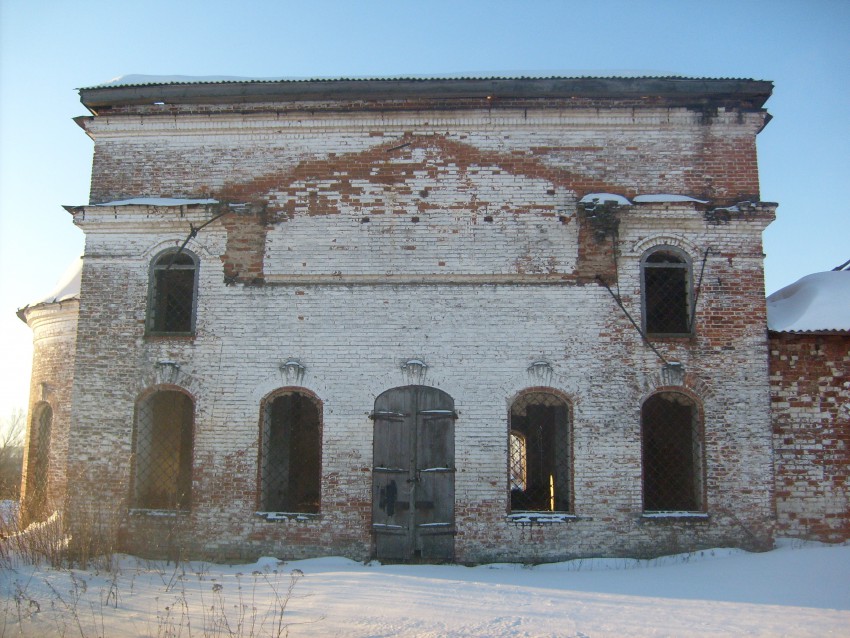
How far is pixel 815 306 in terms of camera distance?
385 inches

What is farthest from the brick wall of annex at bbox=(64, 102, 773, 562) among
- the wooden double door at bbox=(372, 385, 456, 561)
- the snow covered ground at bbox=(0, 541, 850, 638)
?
the snow covered ground at bbox=(0, 541, 850, 638)

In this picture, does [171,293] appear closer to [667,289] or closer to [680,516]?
[667,289]

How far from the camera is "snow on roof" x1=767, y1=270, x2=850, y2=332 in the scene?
946cm

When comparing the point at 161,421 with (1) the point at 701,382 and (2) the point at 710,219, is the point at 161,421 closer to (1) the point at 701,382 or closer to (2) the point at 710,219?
(1) the point at 701,382

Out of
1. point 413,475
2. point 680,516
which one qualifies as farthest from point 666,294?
point 413,475

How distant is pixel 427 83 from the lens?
9938 millimetres

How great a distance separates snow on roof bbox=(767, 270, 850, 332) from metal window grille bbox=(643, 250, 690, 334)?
116cm

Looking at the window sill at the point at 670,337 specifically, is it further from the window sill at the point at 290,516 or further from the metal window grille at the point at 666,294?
the window sill at the point at 290,516

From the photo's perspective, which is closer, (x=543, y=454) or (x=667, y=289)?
(x=667, y=289)

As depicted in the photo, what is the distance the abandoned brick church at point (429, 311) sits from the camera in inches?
365

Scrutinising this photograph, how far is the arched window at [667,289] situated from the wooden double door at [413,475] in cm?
316

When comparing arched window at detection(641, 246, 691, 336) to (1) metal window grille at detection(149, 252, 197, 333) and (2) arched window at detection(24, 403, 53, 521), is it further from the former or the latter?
(2) arched window at detection(24, 403, 53, 521)

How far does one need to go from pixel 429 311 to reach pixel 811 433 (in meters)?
5.27

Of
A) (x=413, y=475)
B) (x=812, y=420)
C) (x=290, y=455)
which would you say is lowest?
(x=413, y=475)
